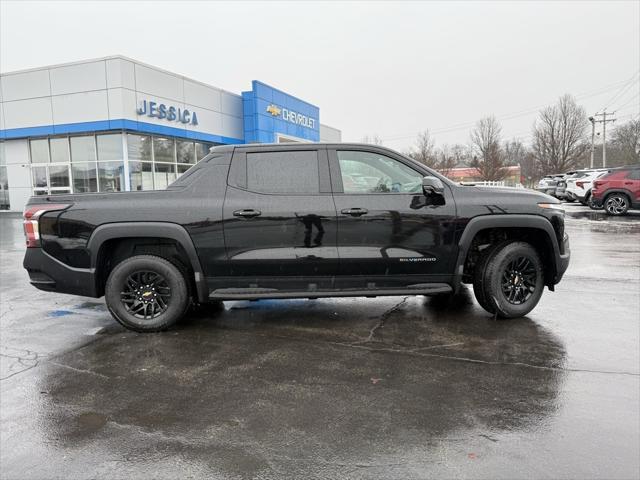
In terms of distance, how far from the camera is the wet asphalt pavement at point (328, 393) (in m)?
2.66

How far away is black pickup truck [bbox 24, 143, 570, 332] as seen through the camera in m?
4.69

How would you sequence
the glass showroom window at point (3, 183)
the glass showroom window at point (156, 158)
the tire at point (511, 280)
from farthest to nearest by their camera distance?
the glass showroom window at point (3, 183) < the glass showroom window at point (156, 158) < the tire at point (511, 280)

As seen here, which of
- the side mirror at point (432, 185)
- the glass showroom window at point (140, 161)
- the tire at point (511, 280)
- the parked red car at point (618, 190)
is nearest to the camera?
the side mirror at point (432, 185)

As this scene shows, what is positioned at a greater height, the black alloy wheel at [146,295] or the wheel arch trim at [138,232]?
the wheel arch trim at [138,232]

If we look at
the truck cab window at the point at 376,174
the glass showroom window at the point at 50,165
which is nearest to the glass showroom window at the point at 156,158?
the glass showroom window at the point at 50,165

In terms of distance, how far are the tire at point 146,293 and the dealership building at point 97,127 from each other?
17494mm

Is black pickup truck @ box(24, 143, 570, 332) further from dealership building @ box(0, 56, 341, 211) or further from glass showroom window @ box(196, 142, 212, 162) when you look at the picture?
glass showroom window @ box(196, 142, 212, 162)

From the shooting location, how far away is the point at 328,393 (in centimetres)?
348

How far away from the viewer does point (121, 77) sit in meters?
19.9

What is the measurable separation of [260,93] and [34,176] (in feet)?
43.4

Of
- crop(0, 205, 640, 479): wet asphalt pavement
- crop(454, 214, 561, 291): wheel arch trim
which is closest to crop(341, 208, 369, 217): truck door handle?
crop(454, 214, 561, 291): wheel arch trim

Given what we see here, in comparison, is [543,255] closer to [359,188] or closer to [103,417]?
[359,188]

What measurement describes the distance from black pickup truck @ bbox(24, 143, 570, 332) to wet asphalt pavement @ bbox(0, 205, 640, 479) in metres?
0.49

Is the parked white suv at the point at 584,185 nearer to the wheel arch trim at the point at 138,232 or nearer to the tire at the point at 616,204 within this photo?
the tire at the point at 616,204
